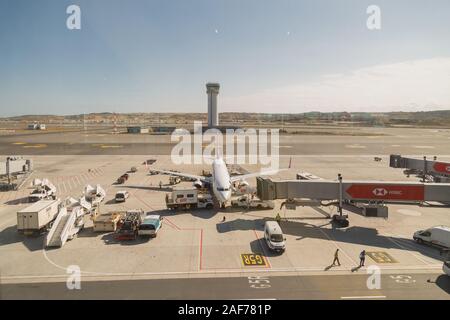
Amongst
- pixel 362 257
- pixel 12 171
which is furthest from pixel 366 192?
pixel 12 171

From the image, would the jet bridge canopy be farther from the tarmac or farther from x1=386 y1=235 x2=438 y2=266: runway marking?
x1=386 y1=235 x2=438 y2=266: runway marking

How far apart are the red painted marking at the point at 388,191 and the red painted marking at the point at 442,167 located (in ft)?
62.1

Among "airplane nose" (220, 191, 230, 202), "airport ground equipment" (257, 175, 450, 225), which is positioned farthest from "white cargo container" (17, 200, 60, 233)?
"airport ground equipment" (257, 175, 450, 225)

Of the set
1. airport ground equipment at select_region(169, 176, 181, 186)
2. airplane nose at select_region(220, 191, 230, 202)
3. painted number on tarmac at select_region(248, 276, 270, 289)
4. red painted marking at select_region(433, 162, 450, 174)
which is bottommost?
painted number on tarmac at select_region(248, 276, 270, 289)

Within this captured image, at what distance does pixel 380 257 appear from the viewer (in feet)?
91.9

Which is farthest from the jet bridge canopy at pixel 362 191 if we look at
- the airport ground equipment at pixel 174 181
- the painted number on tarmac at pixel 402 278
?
the airport ground equipment at pixel 174 181

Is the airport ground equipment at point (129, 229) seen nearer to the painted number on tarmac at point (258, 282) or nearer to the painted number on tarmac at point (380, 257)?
the painted number on tarmac at point (258, 282)

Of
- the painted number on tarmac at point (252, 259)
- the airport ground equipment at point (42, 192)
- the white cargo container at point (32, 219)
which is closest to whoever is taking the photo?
the painted number on tarmac at point (252, 259)

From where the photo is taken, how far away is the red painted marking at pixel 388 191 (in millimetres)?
35531

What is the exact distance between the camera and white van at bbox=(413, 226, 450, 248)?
2905 cm

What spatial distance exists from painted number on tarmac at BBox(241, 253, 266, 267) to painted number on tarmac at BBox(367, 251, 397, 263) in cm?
1020

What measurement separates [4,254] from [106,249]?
9343mm
